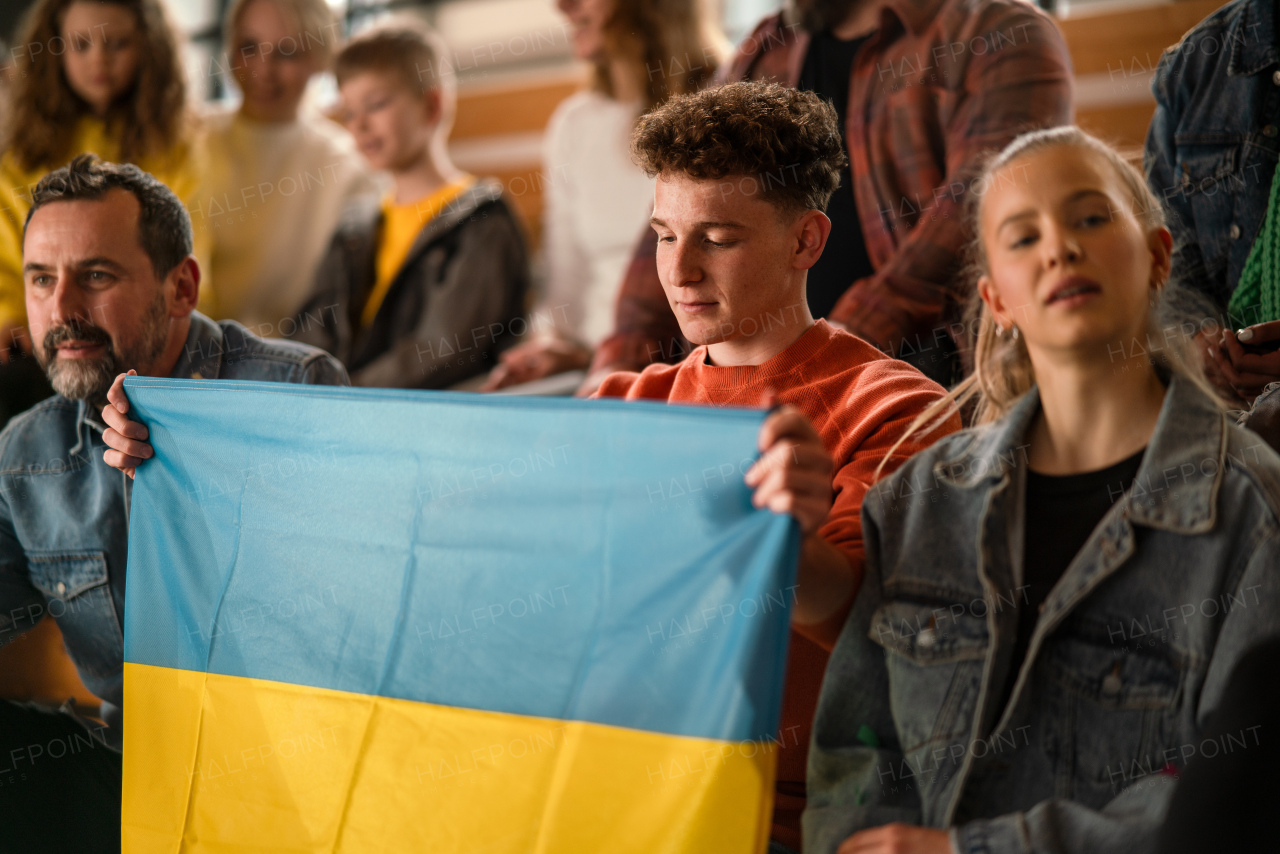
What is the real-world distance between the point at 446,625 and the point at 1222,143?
1.32 m

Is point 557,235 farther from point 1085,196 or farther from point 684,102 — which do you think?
point 1085,196

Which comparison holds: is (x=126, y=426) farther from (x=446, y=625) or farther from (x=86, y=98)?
(x=86, y=98)

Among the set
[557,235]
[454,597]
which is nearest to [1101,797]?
[454,597]

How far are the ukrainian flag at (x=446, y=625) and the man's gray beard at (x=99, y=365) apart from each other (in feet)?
0.56

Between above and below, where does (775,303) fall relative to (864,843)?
above

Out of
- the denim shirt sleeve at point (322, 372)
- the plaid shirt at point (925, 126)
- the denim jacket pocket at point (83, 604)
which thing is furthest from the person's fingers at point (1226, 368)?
the denim jacket pocket at point (83, 604)

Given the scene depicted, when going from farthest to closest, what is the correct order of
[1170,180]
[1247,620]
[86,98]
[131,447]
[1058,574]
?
[86,98] → [1170,180] → [131,447] → [1058,574] → [1247,620]

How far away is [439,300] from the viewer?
279cm

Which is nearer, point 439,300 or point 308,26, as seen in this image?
point 439,300

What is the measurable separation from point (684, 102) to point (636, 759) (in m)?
0.74

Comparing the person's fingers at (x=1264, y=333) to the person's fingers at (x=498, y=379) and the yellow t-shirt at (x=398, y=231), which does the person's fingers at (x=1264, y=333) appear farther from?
the yellow t-shirt at (x=398, y=231)

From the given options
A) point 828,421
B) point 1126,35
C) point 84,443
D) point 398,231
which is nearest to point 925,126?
point 828,421

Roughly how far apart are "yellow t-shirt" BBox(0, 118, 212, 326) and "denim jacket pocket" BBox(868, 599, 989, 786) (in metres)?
1.96

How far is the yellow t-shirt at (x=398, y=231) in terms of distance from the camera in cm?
286
